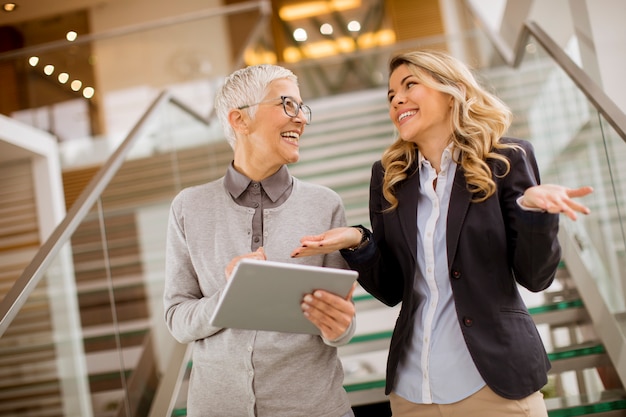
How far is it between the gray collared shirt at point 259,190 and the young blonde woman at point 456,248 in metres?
0.26

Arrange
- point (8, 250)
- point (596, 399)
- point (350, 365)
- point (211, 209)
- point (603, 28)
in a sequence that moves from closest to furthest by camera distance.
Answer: point (211, 209) < point (596, 399) < point (350, 365) < point (603, 28) < point (8, 250)

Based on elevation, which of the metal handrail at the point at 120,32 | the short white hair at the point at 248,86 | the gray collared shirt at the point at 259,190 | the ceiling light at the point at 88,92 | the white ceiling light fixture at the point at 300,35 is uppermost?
the white ceiling light fixture at the point at 300,35

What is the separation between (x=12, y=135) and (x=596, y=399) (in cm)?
434

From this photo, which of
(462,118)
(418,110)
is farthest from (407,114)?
(462,118)

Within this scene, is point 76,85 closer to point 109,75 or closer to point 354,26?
point 109,75

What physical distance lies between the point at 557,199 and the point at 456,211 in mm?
343

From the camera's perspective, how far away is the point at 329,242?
6.14 feet

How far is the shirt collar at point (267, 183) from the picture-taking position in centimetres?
211

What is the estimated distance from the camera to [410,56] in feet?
7.11

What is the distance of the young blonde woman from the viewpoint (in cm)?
189

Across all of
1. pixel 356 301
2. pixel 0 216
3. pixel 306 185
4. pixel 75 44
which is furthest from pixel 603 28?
pixel 75 44

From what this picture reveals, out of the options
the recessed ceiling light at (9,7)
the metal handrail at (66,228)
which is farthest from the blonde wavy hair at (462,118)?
the recessed ceiling light at (9,7)

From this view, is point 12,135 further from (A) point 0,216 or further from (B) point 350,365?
(B) point 350,365

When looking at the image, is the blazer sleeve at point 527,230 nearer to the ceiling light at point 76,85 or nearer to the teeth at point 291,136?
the teeth at point 291,136
